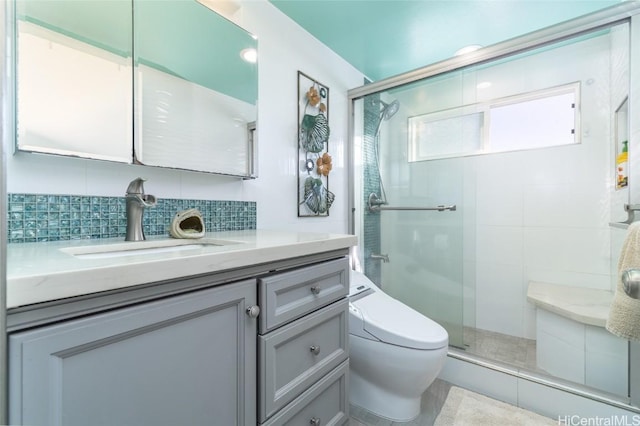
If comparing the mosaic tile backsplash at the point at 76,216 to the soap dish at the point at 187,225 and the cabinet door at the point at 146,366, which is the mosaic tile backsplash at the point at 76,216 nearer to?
the soap dish at the point at 187,225

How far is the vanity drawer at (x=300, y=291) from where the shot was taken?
2.44 feet

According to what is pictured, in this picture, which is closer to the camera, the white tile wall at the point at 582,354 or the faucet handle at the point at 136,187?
the faucet handle at the point at 136,187

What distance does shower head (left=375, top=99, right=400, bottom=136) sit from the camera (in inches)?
84.0

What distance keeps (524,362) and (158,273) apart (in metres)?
2.12

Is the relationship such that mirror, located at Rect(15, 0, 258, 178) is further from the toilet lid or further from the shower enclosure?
the shower enclosure

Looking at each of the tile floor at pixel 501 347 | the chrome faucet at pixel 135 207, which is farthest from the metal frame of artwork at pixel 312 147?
the tile floor at pixel 501 347

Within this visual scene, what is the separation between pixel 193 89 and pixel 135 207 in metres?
0.55

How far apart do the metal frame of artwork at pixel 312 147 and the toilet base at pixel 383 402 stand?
37.5 inches

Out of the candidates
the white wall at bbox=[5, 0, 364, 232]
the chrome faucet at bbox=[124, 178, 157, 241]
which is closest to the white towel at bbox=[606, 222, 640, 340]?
the white wall at bbox=[5, 0, 364, 232]

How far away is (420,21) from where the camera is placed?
1.61m

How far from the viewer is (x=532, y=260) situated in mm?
2107

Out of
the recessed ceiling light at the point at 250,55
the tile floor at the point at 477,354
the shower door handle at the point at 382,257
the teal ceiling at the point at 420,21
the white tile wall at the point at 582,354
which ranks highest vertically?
the teal ceiling at the point at 420,21

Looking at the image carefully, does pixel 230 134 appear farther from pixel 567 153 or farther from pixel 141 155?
pixel 567 153

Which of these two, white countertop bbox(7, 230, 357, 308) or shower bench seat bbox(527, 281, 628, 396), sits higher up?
white countertop bbox(7, 230, 357, 308)
